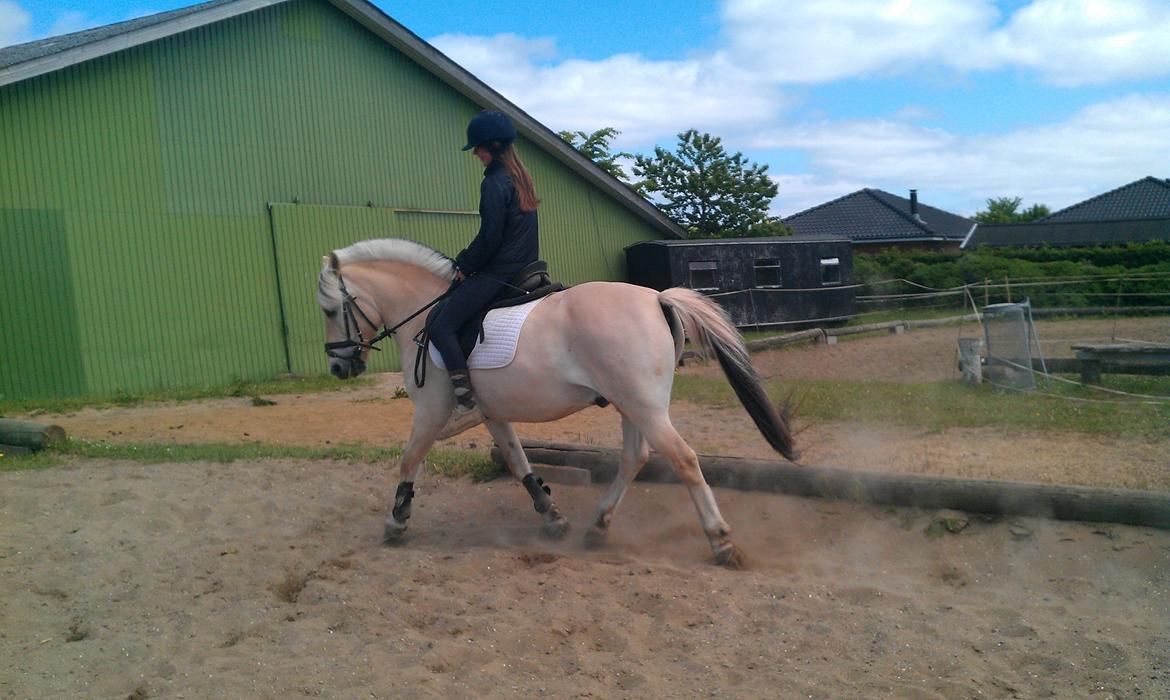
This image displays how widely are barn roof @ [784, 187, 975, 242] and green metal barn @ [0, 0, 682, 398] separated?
28511 mm

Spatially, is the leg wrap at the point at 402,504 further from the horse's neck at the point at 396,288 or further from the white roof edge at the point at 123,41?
the white roof edge at the point at 123,41

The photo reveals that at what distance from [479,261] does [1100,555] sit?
408 centimetres

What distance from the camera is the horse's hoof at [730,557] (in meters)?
5.09

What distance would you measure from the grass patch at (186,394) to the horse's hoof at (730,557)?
9.49m

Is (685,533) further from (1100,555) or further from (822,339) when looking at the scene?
(822,339)

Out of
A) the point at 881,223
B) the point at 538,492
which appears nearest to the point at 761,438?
the point at 538,492

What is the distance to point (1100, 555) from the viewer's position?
4.64 meters

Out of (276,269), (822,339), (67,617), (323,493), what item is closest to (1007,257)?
(822,339)

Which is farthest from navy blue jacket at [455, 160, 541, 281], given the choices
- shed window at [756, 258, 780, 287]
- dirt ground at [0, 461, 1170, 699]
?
shed window at [756, 258, 780, 287]

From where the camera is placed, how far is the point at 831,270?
27.1 metres

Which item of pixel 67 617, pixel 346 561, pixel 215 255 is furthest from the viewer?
pixel 215 255

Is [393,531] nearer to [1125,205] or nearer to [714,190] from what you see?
[714,190]

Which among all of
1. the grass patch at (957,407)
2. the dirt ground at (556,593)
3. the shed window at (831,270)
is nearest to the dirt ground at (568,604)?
the dirt ground at (556,593)

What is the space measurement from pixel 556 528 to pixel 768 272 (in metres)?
20.5
